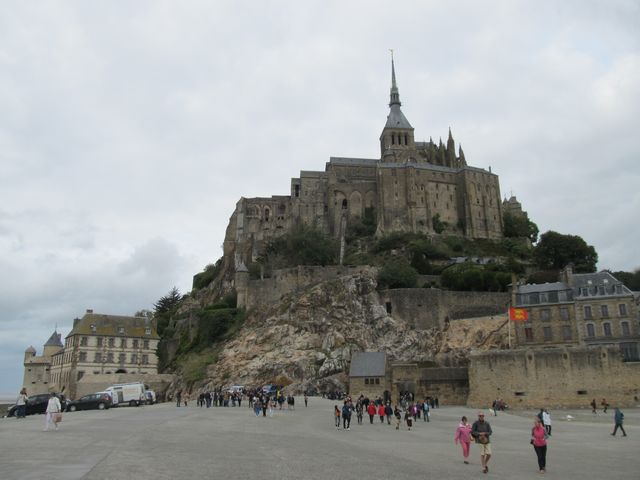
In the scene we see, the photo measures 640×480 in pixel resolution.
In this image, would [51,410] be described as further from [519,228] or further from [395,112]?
[395,112]

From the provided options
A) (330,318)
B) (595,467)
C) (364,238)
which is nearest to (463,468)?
(595,467)

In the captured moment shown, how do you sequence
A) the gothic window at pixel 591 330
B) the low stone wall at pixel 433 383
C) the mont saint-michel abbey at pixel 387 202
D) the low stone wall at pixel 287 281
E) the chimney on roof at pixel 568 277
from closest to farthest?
the low stone wall at pixel 433 383
the gothic window at pixel 591 330
the chimney on roof at pixel 568 277
the low stone wall at pixel 287 281
the mont saint-michel abbey at pixel 387 202

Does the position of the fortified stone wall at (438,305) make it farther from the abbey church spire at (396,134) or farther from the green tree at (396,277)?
the abbey church spire at (396,134)

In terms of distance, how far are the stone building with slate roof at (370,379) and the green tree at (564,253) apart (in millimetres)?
34148

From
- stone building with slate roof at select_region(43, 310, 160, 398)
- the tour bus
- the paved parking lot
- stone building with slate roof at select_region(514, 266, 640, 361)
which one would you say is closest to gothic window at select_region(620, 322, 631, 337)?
stone building with slate roof at select_region(514, 266, 640, 361)

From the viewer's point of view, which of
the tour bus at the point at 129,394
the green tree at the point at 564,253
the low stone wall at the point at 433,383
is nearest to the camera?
the tour bus at the point at 129,394

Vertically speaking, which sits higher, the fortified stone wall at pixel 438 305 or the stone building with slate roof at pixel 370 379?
the fortified stone wall at pixel 438 305

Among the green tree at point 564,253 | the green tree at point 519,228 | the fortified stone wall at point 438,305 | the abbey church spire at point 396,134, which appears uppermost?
the abbey church spire at point 396,134

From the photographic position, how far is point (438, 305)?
53156mm

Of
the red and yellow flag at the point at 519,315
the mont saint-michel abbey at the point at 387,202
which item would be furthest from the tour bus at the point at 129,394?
the mont saint-michel abbey at the point at 387,202

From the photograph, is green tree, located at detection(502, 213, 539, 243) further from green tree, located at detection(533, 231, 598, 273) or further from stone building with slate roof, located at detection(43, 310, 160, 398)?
stone building with slate roof, located at detection(43, 310, 160, 398)

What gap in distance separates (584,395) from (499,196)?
57560 millimetres

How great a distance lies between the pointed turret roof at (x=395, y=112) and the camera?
103625mm

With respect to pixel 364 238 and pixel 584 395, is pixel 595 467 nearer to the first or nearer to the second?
pixel 584 395
